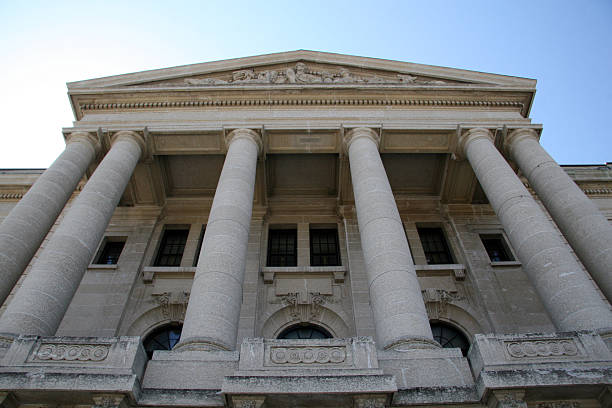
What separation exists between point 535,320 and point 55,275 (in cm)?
1768

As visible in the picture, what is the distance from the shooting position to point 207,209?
25.2 metres

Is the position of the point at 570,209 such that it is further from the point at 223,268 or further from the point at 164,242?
the point at 164,242

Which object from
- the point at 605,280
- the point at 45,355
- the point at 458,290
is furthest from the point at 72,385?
the point at 458,290

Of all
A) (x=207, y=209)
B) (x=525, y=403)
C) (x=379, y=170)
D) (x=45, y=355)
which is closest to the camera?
(x=525, y=403)

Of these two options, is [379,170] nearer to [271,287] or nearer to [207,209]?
[271,287]

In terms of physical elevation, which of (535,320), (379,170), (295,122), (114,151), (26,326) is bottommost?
(26,326)

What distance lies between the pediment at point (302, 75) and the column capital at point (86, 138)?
331 centimetres

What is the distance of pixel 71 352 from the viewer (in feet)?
33.6

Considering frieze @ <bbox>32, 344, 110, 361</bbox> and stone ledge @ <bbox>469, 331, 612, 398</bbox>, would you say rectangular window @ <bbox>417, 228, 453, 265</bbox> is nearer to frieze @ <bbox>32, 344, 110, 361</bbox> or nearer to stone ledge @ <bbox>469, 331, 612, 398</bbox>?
stone ledge @ <bbox>469, 331, 612, 398</bbox>

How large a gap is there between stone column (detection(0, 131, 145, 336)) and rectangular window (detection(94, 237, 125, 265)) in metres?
6.41

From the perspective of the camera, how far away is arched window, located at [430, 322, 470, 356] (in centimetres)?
1909

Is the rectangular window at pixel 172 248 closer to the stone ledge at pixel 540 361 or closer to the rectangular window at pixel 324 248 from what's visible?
the rectangular window at pixel 324 248

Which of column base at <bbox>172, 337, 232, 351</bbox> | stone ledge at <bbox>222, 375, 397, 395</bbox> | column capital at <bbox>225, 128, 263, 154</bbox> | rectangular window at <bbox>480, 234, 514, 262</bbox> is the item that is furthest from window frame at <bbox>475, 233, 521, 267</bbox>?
column base at <bbox>172, 337, 232, 351</bbox>

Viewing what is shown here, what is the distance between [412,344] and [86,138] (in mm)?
16366
